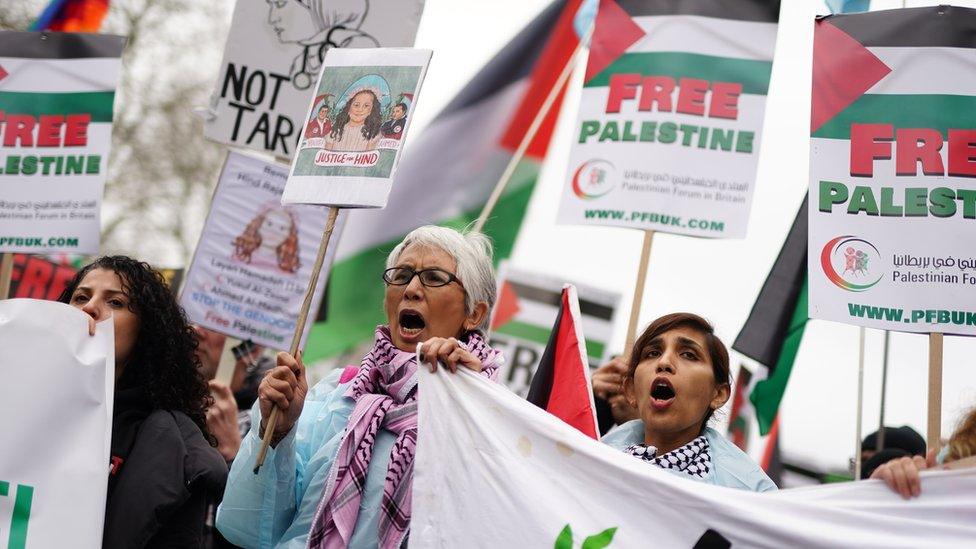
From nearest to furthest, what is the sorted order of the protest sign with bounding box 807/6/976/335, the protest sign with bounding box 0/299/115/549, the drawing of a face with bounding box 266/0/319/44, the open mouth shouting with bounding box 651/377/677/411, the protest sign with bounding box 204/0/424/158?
the protest sign with bounding box 0/299/115/549
the open mouth shouting with bounding box 651/377/677/411
the protest sign with bounding box 807/6/976/335
the protest sign with bounding box 204/0/424/158
the drawing of a face with bounding box 266/0/319/44

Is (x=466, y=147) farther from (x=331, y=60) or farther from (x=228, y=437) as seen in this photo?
(x=331, y=60)

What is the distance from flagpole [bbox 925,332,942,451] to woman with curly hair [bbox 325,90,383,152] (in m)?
1.69

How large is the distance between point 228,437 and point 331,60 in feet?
5.79

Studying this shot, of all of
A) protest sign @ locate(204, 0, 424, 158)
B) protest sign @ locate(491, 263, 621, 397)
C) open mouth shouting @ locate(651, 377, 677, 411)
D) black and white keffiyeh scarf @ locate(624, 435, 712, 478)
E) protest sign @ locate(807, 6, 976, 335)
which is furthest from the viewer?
protest sign @ locate(491, 263, 621, 397)

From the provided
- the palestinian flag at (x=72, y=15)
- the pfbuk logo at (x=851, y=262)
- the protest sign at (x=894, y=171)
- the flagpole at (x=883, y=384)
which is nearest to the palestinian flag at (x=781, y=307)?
the flagpole at (x=883, y=384)

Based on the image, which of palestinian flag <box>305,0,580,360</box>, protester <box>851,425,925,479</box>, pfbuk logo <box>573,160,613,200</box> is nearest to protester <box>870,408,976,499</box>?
pfbuk logo <box>573,160,613,200</box>

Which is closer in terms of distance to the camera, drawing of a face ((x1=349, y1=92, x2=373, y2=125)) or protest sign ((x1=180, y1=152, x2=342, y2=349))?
drawing of a face ((x1=349, y1=92, x2=373, y2=125))

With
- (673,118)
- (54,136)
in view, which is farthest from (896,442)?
(54,136)

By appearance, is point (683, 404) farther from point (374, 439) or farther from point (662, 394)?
point (374, 439)

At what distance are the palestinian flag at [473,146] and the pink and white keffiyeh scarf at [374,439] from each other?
4.87 m

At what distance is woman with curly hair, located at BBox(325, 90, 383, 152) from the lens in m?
3.70

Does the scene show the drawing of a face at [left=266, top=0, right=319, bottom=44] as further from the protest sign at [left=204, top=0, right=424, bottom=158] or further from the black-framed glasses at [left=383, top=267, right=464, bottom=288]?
the black-framed glasses at [left=383, top=267, right=464, bottom=288]

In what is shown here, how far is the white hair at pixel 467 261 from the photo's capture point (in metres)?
3.71

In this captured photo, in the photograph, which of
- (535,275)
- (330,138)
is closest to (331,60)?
(330,138)
